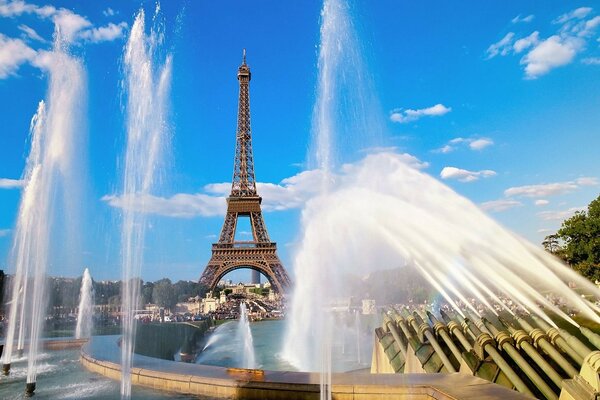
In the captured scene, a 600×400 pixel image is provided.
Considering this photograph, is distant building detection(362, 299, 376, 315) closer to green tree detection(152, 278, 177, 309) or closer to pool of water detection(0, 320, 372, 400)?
pool of water detection(0, 320, 372, 400)

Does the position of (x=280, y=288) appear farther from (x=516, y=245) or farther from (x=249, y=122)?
(x=516, y=245)

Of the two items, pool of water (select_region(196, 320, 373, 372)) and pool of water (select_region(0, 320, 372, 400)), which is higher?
pool of water (select_region(0, 320, 372, 400))

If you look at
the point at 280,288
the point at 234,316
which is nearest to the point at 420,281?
the point at 280,288

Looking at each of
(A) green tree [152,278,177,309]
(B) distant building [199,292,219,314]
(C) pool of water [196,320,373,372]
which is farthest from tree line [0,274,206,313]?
(C) pool of water [196,320,373,372]

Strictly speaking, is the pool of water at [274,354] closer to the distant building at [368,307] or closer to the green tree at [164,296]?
the distant building at [368,307]

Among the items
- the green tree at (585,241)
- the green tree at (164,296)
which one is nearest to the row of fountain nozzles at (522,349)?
the green tree at (585,241)

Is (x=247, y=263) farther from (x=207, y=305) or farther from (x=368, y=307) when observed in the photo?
(x=368, y=307)
